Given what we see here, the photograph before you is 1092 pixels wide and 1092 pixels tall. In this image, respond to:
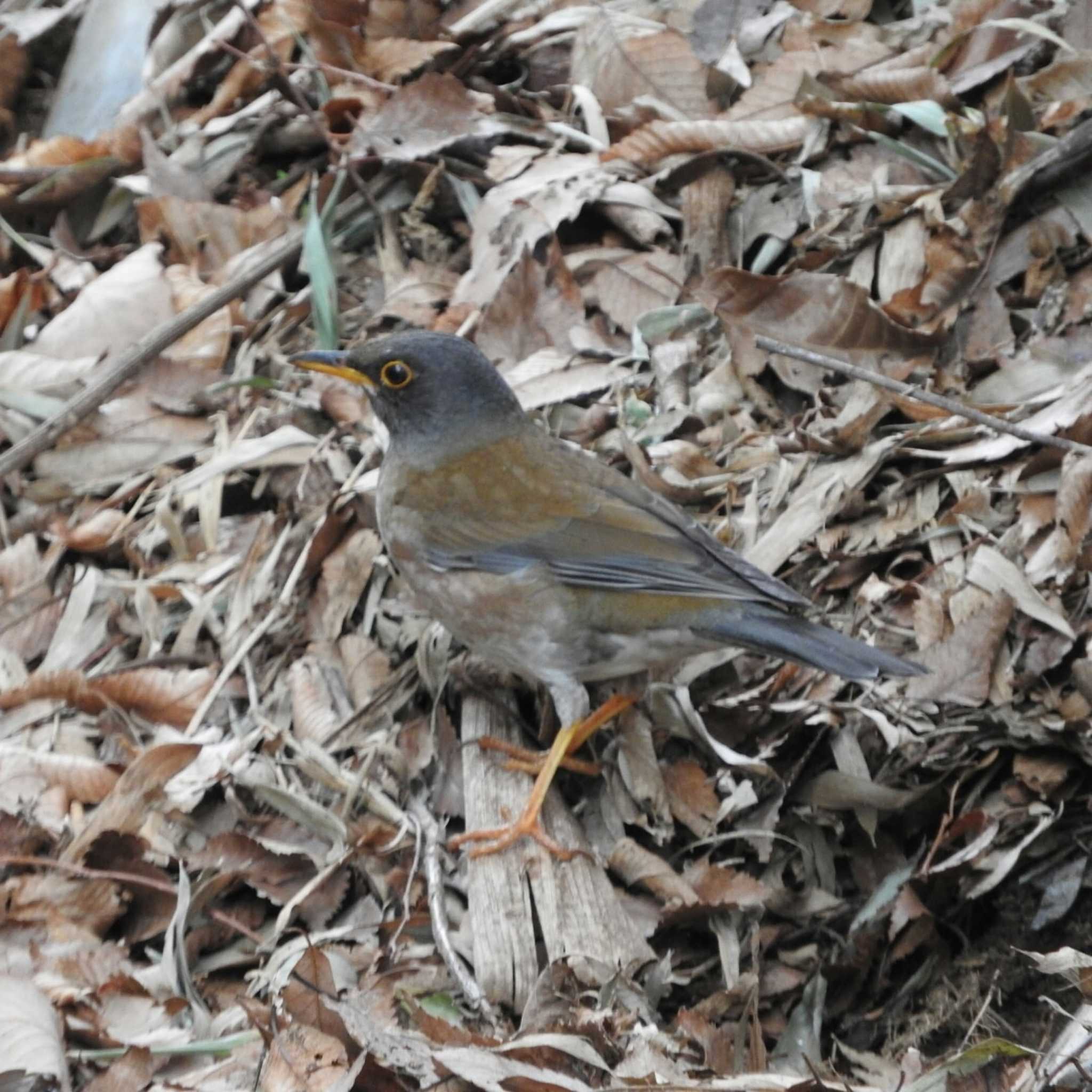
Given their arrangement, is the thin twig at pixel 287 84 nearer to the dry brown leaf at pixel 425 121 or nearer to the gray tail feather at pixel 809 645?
the dry brown leaf at pixel 425 121

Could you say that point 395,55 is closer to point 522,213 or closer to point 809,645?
point 522,213

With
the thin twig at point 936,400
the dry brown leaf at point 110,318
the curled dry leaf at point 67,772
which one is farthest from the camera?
the dry brown leaf at point 110,318

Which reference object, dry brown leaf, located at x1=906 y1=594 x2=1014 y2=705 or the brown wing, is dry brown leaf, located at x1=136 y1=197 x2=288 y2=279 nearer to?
the brown wing

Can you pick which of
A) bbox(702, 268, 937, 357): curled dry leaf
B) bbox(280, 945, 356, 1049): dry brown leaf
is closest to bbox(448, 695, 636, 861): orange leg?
bbox(280, 945, 356, 1049): dry brown leaf

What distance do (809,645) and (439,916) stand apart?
1.34m

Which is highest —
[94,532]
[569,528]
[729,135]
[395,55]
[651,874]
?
[395,55]

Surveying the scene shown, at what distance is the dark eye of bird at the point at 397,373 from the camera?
16.6 ft

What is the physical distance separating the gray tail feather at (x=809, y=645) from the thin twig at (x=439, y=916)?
1.09 m

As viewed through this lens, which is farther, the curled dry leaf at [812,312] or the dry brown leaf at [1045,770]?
the curled dry leaf at [812,312]

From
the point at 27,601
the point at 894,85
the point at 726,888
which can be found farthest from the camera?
the point at 894,85

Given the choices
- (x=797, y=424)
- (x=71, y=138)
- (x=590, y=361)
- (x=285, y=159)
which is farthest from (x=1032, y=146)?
(x=71, y=138)

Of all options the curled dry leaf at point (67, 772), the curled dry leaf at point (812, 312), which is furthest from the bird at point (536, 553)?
the curled dry leaf at point (67, 772)

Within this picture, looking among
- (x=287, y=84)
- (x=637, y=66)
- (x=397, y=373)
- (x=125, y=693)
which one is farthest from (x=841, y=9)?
(x=125, y=693)

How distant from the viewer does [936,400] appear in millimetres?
4387
